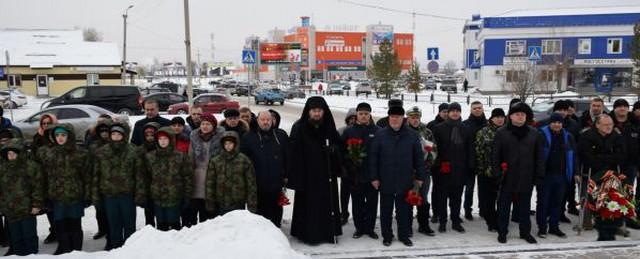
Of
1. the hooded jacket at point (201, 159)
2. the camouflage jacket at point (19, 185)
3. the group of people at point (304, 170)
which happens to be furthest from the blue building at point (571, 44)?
the camouflage jacket at point (19, 185)

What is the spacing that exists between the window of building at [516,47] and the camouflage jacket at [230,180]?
4738cm

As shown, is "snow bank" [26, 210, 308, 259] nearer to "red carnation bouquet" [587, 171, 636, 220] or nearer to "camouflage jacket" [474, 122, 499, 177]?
"camouflage jacket" [474, 122, 499, 177]

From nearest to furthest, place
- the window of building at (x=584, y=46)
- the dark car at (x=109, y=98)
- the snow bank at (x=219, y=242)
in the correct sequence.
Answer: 1. the snow bank at (x=219, y=242)
2. the dark car at (x=109, y=98)
3. the window of building at (x=584, y=46)

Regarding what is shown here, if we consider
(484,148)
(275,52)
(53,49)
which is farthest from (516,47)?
(484,148)

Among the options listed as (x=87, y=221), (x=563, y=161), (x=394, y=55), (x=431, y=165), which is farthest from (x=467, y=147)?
(x=394, y=55)

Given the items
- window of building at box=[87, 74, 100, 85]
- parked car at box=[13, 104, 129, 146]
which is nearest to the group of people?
parked car at box=[13, 104, 129, 146]

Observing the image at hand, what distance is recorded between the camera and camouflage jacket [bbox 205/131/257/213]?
605 cm

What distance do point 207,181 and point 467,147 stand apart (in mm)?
3441

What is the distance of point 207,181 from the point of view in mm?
6102

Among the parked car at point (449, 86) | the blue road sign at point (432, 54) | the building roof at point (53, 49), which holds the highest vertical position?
the building roof at point (53, 49)

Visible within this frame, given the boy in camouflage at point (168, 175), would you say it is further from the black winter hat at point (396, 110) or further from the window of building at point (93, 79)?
the window of building at point (93, 79)

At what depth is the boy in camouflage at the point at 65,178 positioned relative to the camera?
19.2 feet

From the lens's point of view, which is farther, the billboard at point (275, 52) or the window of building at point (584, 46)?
the billboard at point (275, 52)

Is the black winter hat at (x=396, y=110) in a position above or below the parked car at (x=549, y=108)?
above
